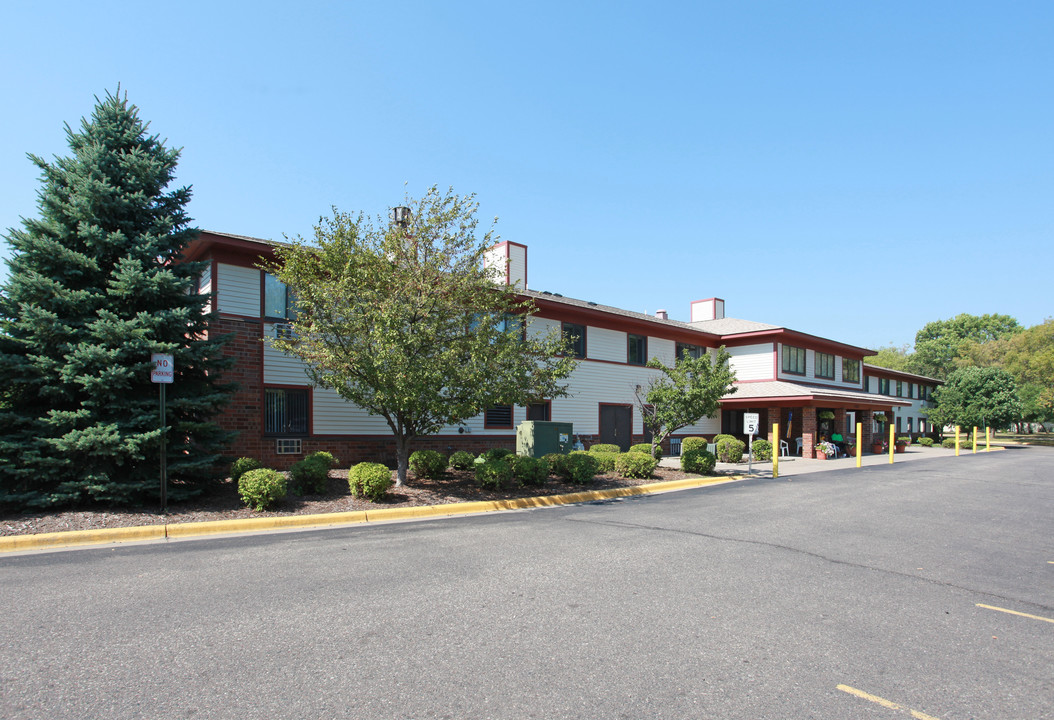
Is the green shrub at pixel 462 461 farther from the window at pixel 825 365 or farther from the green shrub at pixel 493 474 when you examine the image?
the window at pixel 825 365

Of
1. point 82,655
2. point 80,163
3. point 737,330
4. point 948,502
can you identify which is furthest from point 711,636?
point 737,330

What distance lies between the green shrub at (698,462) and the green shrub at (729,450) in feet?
20.3

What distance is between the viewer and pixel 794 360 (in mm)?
31609

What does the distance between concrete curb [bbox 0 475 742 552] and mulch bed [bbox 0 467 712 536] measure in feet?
1.16

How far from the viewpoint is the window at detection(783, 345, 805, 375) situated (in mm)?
30828

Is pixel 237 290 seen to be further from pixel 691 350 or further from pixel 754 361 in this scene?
pixel 754 361

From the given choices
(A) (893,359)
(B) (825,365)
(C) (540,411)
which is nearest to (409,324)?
(C) (540,411)

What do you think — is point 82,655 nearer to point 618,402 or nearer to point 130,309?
point 130,309

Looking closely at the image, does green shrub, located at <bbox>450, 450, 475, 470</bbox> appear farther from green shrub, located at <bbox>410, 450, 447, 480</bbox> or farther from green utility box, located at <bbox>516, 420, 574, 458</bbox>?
green utility box, located at <bbox>516, 420, 574, 458</bbox>

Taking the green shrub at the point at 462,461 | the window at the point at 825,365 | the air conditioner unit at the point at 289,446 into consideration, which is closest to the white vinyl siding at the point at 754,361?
the window at the point at 825,365

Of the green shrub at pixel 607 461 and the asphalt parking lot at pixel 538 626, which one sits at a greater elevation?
the asphalt parking lot at pixel 538 626

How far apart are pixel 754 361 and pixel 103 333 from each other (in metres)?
27.4

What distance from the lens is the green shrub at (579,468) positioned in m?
14.8

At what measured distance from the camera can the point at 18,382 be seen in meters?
9.98
